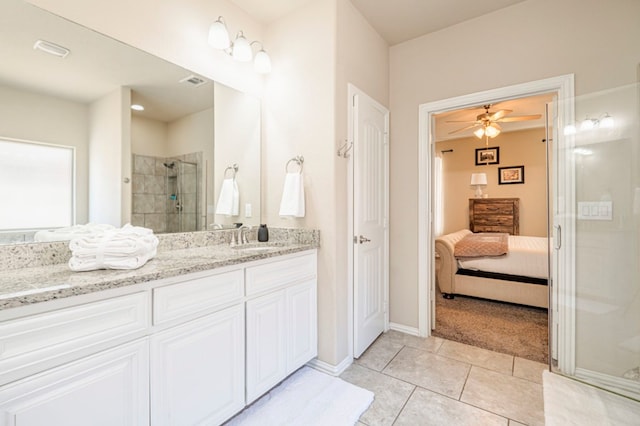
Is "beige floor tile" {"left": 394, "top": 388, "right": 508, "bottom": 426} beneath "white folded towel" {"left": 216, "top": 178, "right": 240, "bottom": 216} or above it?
beneath

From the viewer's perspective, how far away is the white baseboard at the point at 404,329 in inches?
105

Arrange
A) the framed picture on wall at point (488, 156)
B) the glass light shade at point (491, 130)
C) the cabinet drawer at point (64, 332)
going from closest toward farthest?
the cabinet drawer at point (64, 332)
the glass light shade at point (491, 130)
the framed picture on wall at point (488, 156)

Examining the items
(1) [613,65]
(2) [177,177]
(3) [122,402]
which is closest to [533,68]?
(1) [613,65]

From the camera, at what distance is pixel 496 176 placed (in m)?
5.83

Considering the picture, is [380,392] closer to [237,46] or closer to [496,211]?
[237,46]

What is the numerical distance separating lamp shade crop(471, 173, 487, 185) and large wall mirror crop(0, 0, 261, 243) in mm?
5121

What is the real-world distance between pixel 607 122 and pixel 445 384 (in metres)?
2.11

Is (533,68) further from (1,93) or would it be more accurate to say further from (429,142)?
(1,93)

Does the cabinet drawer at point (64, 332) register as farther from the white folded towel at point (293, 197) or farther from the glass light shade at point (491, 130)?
the glass light shade at point (491, 130)

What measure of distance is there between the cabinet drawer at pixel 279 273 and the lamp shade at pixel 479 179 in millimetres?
5047

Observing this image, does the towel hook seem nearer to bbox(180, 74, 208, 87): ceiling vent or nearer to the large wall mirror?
the large wall mirror

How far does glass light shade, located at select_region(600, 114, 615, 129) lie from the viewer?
1.92m

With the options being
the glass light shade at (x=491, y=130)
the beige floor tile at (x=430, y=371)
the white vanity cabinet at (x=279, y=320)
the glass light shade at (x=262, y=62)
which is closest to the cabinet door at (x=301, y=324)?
the white vanity cabinet at (x=279, y=320)

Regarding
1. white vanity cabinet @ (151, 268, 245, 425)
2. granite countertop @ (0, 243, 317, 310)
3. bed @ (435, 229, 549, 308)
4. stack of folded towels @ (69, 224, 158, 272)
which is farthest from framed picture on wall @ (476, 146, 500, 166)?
stack of folded towels @ (69, 224, 158, 272)
